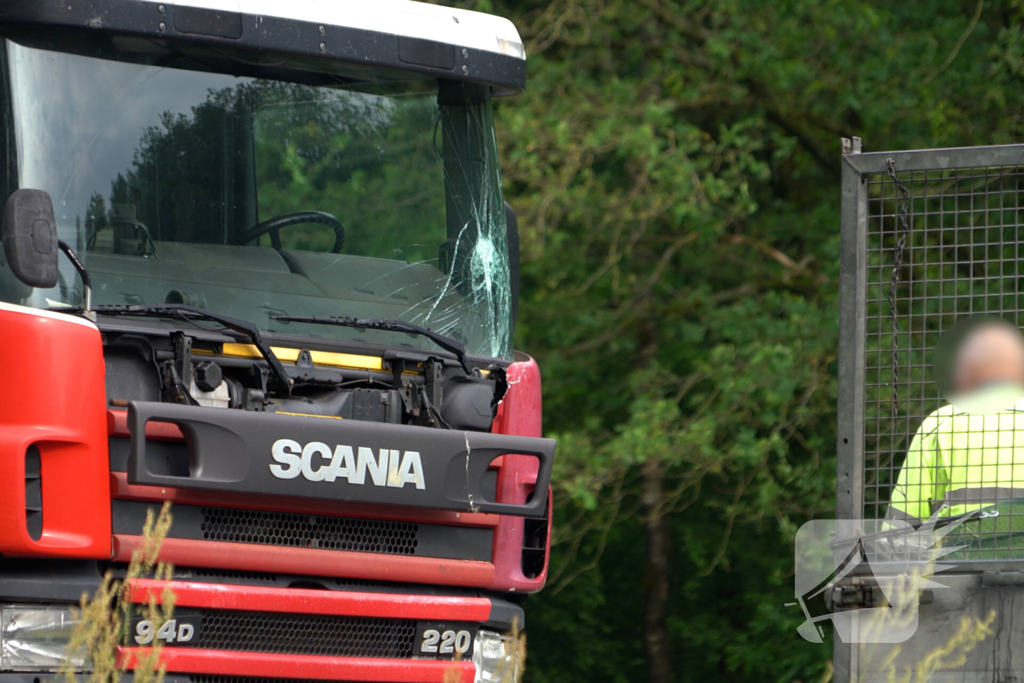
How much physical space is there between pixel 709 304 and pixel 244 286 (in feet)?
20.8

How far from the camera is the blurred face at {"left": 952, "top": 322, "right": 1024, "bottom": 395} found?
153 inches

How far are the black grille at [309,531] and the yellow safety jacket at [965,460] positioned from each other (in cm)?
165

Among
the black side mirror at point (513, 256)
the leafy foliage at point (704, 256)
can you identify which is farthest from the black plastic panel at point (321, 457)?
the leafy foliage at point (704, 256)

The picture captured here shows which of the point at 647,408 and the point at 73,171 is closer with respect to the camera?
the point at 73,171

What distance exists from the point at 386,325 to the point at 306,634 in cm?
110

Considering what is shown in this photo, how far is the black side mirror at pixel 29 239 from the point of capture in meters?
3.71

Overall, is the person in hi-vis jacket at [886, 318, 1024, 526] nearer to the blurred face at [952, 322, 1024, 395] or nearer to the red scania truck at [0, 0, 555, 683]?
the blurred face at [952, 322, 1024, 395]

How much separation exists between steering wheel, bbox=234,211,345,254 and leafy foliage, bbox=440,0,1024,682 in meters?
4.11

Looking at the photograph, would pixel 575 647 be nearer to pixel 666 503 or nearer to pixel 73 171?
pixel 666 503

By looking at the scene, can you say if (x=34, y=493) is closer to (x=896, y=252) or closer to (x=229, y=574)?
(x=229, y=574)

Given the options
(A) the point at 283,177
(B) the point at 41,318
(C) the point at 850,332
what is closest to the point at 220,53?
(A) the point at 283,177

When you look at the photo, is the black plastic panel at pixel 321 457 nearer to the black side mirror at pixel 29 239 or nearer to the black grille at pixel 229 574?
the black grille at pixel 229 574

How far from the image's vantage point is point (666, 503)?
982 centimetres

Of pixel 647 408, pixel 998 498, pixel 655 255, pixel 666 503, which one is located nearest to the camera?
pixel 998 498
